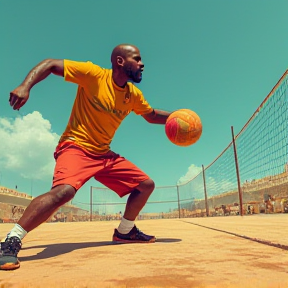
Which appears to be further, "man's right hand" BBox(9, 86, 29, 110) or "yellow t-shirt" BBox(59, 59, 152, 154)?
"yellow t-shirt" BBox(59, 59, 152, 154)

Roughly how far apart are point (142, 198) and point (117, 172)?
0.36 meters

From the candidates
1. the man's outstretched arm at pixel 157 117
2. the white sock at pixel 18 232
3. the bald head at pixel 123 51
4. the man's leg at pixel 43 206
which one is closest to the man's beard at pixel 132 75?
the bald head at pixel 123 51

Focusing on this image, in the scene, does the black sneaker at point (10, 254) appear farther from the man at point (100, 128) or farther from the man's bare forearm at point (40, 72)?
the man's bare forearm at point (40, 72)

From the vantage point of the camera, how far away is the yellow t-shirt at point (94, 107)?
8.84 feet

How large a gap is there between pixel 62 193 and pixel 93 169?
486mm

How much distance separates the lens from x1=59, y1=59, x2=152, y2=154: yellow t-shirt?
106 inches

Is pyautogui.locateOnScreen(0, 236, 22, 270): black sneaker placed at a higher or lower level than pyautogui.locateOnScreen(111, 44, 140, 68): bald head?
lower

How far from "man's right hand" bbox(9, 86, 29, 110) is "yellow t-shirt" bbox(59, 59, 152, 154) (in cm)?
50

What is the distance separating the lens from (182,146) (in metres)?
3.21

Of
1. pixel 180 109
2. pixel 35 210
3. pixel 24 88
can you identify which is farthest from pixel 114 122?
pixel 35 210

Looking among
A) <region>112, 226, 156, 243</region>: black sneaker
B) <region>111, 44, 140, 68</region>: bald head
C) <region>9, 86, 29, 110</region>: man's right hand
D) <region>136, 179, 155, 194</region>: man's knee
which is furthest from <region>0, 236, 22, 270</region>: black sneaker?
<region>111, 44, 140, 68</region>: bald head

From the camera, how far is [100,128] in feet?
9.32

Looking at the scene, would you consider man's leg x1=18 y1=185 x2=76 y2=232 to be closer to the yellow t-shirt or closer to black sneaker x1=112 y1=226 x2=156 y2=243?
the yellow t-shirt

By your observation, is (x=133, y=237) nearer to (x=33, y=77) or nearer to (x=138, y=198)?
(x=138, y=198)
